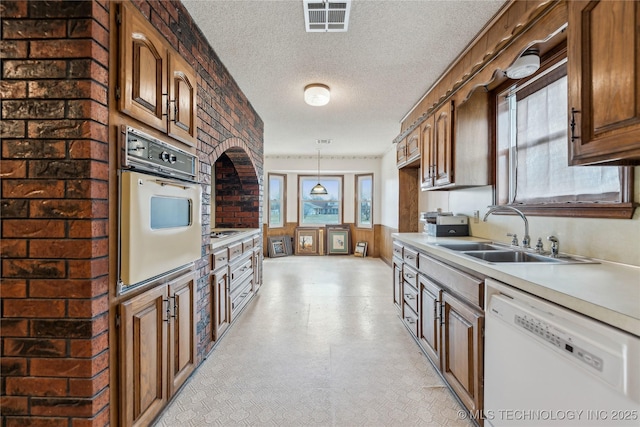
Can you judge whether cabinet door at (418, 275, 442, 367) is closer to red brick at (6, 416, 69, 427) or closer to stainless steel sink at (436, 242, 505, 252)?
stainless steel sink at (436, 242, 505, 252)

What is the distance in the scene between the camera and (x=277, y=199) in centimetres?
771

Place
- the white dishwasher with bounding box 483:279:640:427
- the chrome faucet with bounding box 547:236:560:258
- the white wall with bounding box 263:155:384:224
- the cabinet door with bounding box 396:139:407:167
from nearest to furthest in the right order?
1. the white dishwasher with bounding box 483:279:640:427
2. the chrome faucet with bounding box 547:236:560:258
3. the cabinet door with bounding box 396:139:407:167
4. the white wall with bounding box 263:155:384:224

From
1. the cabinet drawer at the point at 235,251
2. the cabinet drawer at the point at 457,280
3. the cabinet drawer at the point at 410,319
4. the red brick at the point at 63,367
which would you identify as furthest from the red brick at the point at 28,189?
the cabinet drawer at the point at 410,319

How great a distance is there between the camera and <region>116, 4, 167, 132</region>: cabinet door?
4.38 feet

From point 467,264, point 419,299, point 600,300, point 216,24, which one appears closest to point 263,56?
point 216,24

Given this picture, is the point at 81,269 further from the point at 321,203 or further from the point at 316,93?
the point at 321,203

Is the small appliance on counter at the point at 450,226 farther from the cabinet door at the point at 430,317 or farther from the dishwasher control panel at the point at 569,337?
the dishwasher control panel at the point at 569,337

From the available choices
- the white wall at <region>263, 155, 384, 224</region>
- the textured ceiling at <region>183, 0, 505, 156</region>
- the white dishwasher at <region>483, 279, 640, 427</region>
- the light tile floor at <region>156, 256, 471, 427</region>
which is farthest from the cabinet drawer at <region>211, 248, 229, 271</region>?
the white wall at <region>263, 155, 384, 224</region>

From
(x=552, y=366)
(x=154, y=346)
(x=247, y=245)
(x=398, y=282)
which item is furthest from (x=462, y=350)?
(x=247, y=245)

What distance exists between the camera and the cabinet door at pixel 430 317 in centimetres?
214

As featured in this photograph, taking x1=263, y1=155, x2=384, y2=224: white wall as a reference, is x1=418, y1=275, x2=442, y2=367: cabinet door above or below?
below

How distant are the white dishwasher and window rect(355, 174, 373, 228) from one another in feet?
20.2

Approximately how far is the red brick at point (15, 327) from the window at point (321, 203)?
6648 millimetres

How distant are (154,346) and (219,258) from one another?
112cm
